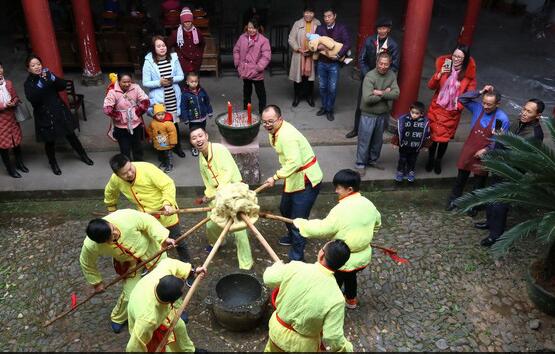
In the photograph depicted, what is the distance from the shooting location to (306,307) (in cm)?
409

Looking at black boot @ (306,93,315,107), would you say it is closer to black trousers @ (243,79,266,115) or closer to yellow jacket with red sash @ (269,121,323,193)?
black trousers @ (243,79,266,115)

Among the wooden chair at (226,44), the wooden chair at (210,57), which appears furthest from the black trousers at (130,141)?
the wooden chair at (226,44)

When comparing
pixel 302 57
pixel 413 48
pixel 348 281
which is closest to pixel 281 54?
pixel 302 57

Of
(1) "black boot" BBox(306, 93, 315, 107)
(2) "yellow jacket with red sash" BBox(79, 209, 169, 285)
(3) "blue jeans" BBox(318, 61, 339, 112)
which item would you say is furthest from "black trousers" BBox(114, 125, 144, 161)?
(1) "black boot" BBox(306, 93, 315, 107)

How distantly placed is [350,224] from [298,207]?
141cm

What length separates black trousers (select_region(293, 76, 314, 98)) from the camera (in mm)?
10219

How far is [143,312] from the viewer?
13.6ft

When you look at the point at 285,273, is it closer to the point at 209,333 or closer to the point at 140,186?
the point at 209,333

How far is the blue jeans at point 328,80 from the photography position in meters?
9.23

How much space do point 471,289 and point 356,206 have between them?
222cm

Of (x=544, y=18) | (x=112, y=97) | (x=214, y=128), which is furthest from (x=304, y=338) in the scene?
(x=544, y=18)

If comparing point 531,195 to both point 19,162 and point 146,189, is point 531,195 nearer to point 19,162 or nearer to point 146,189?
point 146,189

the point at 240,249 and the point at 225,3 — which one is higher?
the point at 225,3

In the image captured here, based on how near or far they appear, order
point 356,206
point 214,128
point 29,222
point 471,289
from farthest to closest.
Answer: point 214,128, point 29,222, point 471,289, point 356,206
